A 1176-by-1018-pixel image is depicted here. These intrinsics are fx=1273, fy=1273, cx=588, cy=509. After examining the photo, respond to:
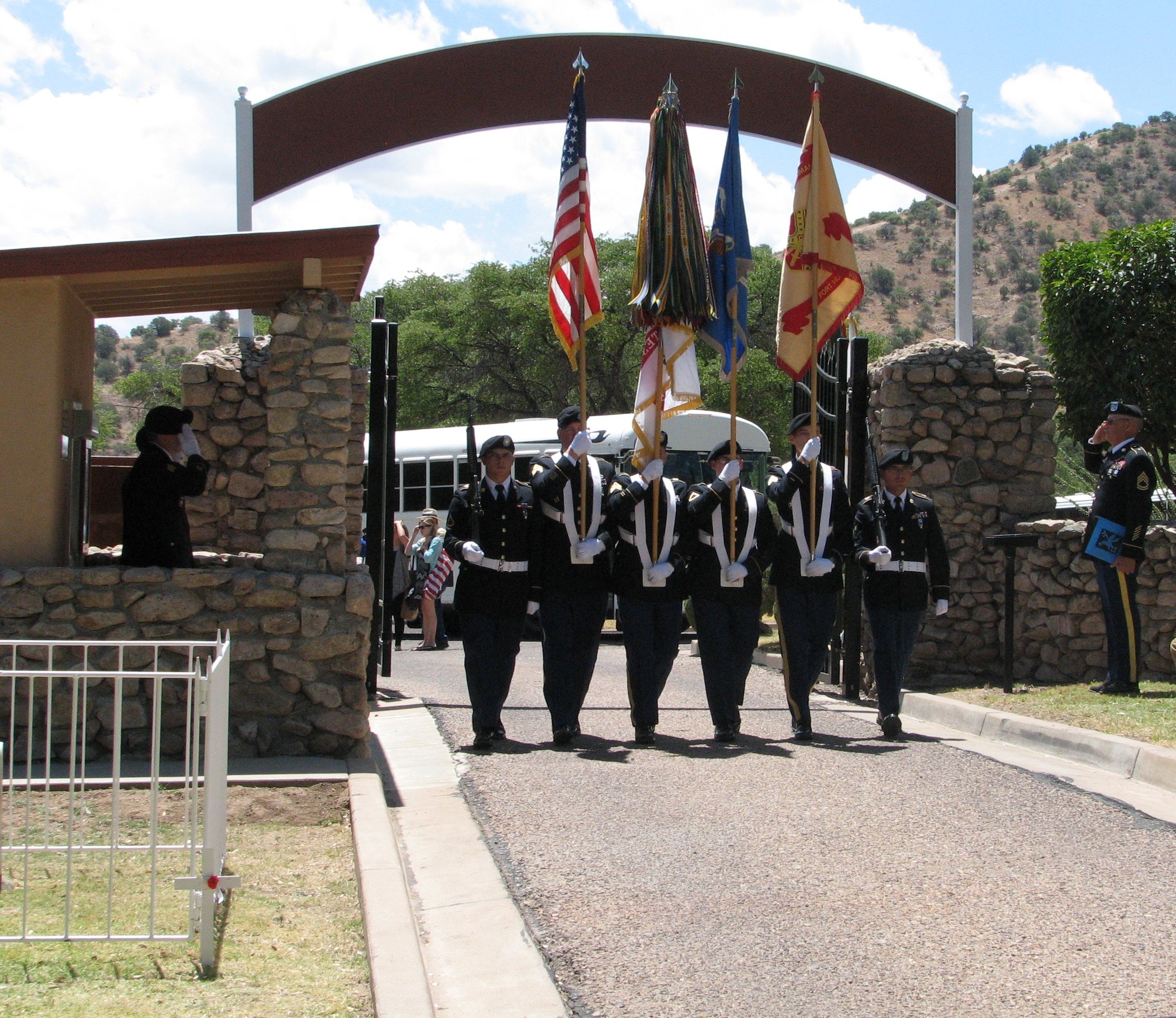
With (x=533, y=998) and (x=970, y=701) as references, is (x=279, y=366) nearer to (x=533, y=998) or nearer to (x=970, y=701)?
(x=533, y=998)

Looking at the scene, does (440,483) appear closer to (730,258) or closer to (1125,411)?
(730,258)

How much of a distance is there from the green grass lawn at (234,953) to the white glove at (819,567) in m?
3.74

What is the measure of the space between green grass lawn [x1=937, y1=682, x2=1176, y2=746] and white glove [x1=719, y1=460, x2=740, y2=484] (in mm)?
2562

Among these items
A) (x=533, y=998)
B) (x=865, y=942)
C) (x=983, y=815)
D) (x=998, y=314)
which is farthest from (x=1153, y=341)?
(x=998, y=314)

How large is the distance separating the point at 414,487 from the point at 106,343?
260 feet

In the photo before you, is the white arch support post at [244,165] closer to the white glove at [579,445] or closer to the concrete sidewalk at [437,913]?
the white glove at [579,445]

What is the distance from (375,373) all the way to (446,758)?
8.85 feet

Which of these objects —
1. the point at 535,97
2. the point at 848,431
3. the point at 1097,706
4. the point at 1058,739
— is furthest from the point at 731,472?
the point at 535,97

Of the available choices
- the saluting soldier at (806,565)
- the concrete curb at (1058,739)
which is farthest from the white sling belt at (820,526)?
the concrete curb at (1058,739)

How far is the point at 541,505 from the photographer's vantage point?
8.09m

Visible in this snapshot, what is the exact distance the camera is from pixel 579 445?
783 cm

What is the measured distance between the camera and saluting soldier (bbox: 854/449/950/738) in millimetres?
8461

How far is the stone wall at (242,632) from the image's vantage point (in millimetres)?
7070

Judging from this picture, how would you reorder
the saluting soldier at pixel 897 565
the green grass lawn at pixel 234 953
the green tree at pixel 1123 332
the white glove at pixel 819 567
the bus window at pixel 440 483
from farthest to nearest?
the bus window at pixel 440 483, the green tree at pixel 1123 332, the saluting soldier at pixel 897 565, the white glove at pixel 819 567, the green grass lawn at pixel 234 953
